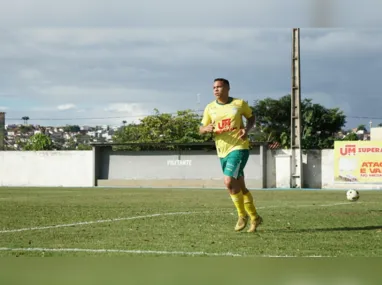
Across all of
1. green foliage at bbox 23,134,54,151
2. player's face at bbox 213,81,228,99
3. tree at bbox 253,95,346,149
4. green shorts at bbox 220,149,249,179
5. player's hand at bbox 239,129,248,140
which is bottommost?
green shorts at bbox 220,149,249,179

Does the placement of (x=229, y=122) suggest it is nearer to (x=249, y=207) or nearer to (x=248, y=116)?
(x=248, y=116)

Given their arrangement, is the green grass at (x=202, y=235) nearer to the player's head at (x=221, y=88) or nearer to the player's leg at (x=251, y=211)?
the player's leg at (x=251, y=211)

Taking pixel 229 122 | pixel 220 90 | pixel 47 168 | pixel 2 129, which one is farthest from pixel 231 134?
pixel 2 129

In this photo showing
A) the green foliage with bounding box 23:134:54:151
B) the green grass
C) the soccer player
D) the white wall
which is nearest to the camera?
the green grass

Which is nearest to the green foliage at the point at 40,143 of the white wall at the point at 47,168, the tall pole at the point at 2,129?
the tall pole at the point at 2,129

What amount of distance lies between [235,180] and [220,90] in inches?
54.7

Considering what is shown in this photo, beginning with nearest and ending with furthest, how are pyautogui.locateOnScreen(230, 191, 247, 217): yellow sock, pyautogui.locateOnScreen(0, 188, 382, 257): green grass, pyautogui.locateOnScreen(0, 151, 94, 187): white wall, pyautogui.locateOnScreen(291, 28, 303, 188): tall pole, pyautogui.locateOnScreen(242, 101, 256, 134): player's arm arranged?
pyautogui.locateOnScreen(0, 188, 382, 257): green grass, pyautogui.locateOnScreen(242, 101, 256, 134): player's arm, pyautogui.locateOnScreen(230, 191, 247, 217): yellow sock, pyautogui.locateOnScreen(291, 28, 303, 188): tall pole, pyautogui.locateOnScreen(0, 151, 94, 187): white wall

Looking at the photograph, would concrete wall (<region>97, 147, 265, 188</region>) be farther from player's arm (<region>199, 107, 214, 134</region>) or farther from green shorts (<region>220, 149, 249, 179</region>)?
green shorts (<region>220, 149, 249, 179</region>)

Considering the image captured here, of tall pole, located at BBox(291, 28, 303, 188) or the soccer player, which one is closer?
the soccer player

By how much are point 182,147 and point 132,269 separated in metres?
48.7

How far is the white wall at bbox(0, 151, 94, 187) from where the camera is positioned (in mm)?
53312

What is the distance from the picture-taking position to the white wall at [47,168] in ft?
175

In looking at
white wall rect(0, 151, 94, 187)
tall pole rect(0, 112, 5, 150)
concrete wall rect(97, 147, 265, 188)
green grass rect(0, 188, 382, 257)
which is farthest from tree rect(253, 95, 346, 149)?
green grass rect(0, 188, 382, 257)

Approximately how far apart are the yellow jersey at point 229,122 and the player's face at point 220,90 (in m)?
0.15
